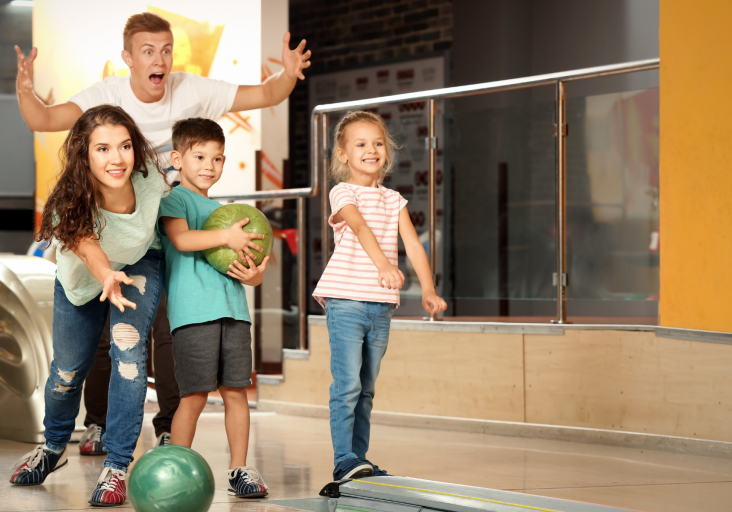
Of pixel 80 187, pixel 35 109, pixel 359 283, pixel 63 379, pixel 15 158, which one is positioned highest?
pixel 15 158

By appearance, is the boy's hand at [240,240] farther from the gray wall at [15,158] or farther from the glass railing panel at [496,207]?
the gray wall at [15,158]

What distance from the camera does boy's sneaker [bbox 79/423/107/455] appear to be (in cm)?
348

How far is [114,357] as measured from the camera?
2650mm

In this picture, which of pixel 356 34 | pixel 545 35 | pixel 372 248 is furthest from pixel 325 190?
pixel 356 34

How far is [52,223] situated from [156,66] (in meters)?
0.93

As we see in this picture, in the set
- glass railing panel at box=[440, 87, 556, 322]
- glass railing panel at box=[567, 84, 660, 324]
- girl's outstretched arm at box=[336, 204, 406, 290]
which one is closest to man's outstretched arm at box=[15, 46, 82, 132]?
girl's outstretched arm at box=[336, 204, 406, 290]

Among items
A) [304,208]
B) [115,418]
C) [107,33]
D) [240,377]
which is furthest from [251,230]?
[107,33]

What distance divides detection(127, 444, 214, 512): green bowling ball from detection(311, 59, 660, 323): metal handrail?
2.35 metres

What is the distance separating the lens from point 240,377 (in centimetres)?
276

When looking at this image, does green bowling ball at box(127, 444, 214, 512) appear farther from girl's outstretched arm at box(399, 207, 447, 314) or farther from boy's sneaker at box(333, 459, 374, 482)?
girl's outstretched arm at box(399, 207, 447, 314)

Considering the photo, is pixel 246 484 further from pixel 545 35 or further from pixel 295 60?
pixel 545 35

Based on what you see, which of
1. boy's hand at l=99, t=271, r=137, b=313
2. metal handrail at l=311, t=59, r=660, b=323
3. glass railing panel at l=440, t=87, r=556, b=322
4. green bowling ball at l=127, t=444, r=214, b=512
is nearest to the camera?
green bowling ball at l=127, t=444, r=214, b=512

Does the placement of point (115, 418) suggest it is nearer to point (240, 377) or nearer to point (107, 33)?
point (240, 377)

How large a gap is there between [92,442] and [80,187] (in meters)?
1.39
